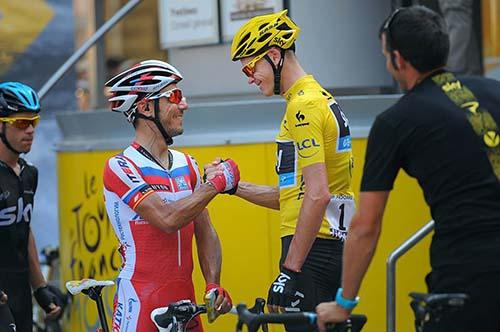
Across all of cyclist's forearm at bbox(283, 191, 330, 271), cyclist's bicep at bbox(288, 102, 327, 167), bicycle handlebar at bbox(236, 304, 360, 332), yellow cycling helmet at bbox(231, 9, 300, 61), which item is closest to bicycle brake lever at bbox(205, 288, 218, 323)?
cyclist's forearm at bbox(283, 191, 330, 271)

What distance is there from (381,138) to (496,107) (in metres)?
0.46

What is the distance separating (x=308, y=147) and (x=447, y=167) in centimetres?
119

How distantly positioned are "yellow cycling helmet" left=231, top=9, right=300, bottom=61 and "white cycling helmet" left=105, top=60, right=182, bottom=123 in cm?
38

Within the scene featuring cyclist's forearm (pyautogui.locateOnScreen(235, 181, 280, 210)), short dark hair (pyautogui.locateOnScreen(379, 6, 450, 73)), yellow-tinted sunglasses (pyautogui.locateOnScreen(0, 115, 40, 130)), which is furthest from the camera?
yellow-tinted sunglasses (pyautogui.locateOnScreen(0, 115, 40, 130))

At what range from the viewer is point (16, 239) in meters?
6.67

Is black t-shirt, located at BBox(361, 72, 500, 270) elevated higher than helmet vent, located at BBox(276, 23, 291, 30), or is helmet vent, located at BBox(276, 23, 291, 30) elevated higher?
helmet vent, located at BBox(276, 23, 291, 30)

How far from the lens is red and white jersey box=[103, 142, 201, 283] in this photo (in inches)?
203

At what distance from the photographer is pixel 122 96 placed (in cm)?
538

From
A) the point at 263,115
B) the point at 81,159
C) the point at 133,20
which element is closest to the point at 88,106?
the point at 133,20

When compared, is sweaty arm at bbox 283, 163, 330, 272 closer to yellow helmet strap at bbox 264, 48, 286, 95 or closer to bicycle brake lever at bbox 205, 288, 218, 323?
bicycle brake lever at bbox 205, 288, 218, 323

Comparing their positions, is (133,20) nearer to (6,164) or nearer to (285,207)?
(6,164)

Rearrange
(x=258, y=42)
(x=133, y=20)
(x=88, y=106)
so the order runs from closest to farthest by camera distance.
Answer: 1. (x=258, y=42)
2. (x=88, y=106)
3. (x=133, y=20)

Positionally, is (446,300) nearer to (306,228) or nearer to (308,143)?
(306,228)

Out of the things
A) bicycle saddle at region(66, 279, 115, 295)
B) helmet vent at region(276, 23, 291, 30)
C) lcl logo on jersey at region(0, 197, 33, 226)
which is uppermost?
helmet vent at region(276, 23, 291, 30)
